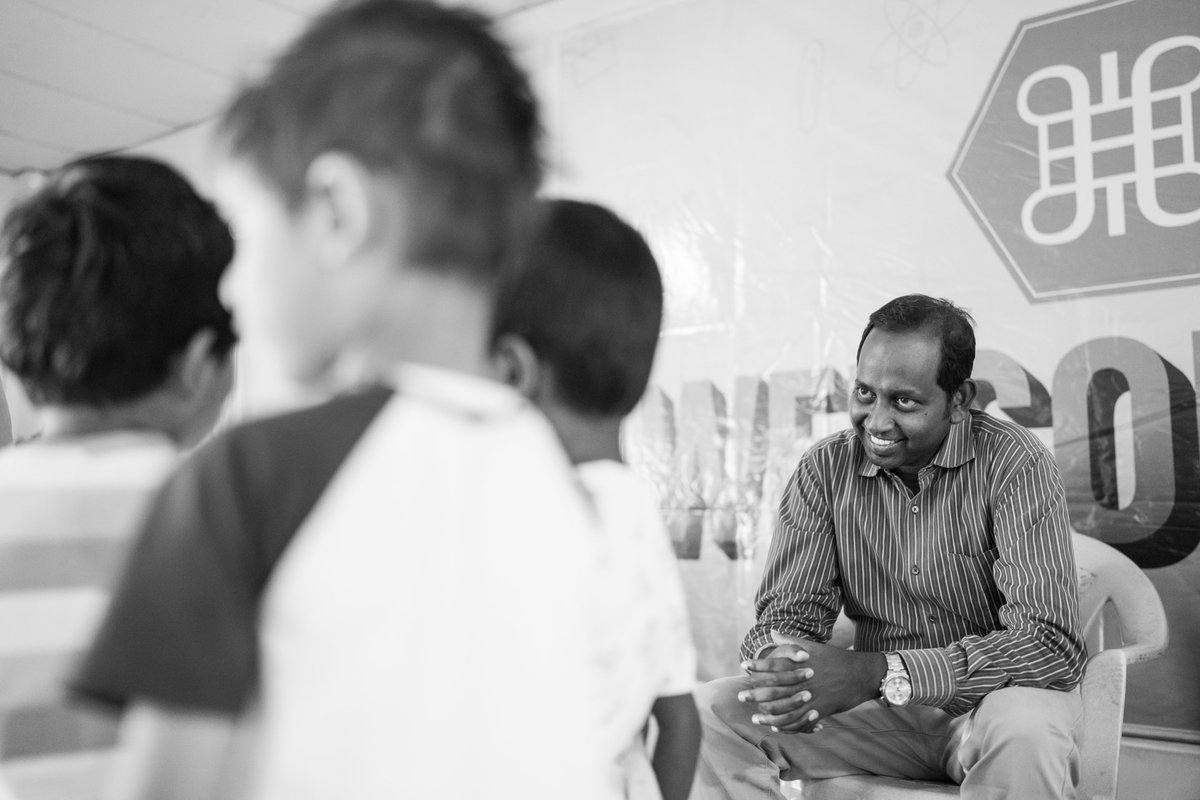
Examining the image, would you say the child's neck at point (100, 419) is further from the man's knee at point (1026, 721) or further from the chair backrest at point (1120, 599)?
the chair backrest at point (1120, 599)

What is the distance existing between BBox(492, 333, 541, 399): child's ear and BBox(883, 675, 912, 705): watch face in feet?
3.61

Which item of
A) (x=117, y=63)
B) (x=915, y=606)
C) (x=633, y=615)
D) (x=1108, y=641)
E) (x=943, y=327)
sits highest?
(x=117, y=63)

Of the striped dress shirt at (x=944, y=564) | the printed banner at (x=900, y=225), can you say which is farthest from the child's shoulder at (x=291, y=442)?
the printed banner at (x=900, y=225)

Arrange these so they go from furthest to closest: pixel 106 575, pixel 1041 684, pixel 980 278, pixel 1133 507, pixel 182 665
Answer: pixel 980 278 → pixel 1133 507 → pixel 1041 684 → pixel 106 575 → pixel 182 665

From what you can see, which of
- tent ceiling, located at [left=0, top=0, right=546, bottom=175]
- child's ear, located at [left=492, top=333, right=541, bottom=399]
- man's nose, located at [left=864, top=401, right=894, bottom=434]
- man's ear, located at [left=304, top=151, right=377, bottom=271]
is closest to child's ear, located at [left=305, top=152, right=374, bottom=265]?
man's ear, located at [left=304, top=151, right=377, bottom=271]

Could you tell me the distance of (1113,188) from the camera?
2484 millimetres

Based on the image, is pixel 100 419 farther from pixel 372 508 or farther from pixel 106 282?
pixel 372 508

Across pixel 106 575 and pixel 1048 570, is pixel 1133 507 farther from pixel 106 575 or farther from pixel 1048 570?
pixel 106 575

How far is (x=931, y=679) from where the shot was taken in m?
1.65

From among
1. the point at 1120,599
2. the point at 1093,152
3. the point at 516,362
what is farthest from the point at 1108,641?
the point at 516,362

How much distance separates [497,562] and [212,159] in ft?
0.93

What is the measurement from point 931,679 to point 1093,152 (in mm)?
1584

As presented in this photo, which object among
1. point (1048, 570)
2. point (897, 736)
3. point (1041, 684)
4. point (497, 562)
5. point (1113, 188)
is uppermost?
point (1113, 188)

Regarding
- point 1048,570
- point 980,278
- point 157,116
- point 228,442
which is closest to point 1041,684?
point 1048,570
